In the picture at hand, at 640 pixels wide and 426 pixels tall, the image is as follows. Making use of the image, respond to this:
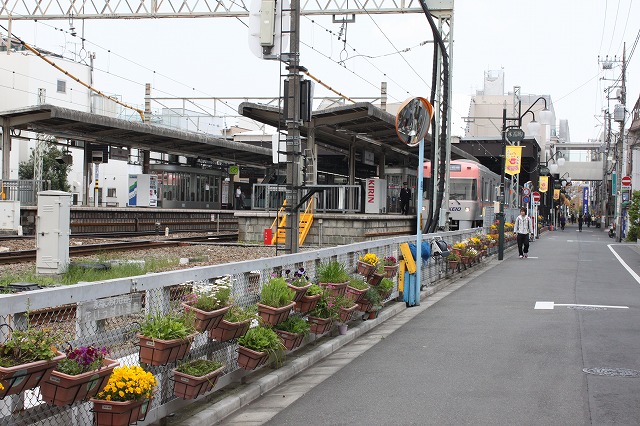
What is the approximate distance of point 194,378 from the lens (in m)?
6.18

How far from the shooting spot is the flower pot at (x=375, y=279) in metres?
11.9

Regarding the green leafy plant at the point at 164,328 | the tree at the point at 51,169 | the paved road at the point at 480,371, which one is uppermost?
the tree at the point at 51,169

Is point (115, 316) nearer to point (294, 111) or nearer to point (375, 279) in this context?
point (375, 279)

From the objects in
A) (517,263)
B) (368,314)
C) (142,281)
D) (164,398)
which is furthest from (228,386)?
(517,263)

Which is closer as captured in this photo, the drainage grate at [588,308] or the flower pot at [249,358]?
the flower pot at [249,358]

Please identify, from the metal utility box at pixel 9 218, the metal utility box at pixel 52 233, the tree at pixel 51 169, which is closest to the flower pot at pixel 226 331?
the metal utility box at pixel 52 233

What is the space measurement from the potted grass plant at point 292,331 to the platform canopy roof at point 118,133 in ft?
71.4

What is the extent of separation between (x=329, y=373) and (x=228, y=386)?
5.03 ft

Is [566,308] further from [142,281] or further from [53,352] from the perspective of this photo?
[53,352]

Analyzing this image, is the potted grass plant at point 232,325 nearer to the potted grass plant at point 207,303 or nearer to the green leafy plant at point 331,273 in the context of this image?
the potted grass plant at point 207,303

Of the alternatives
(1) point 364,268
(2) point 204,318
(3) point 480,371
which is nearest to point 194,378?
(2) point 204,318

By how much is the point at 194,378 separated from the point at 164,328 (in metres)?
0.59

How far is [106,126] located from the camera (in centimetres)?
3086

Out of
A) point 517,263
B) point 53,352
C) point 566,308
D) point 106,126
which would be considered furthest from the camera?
point 106,126
